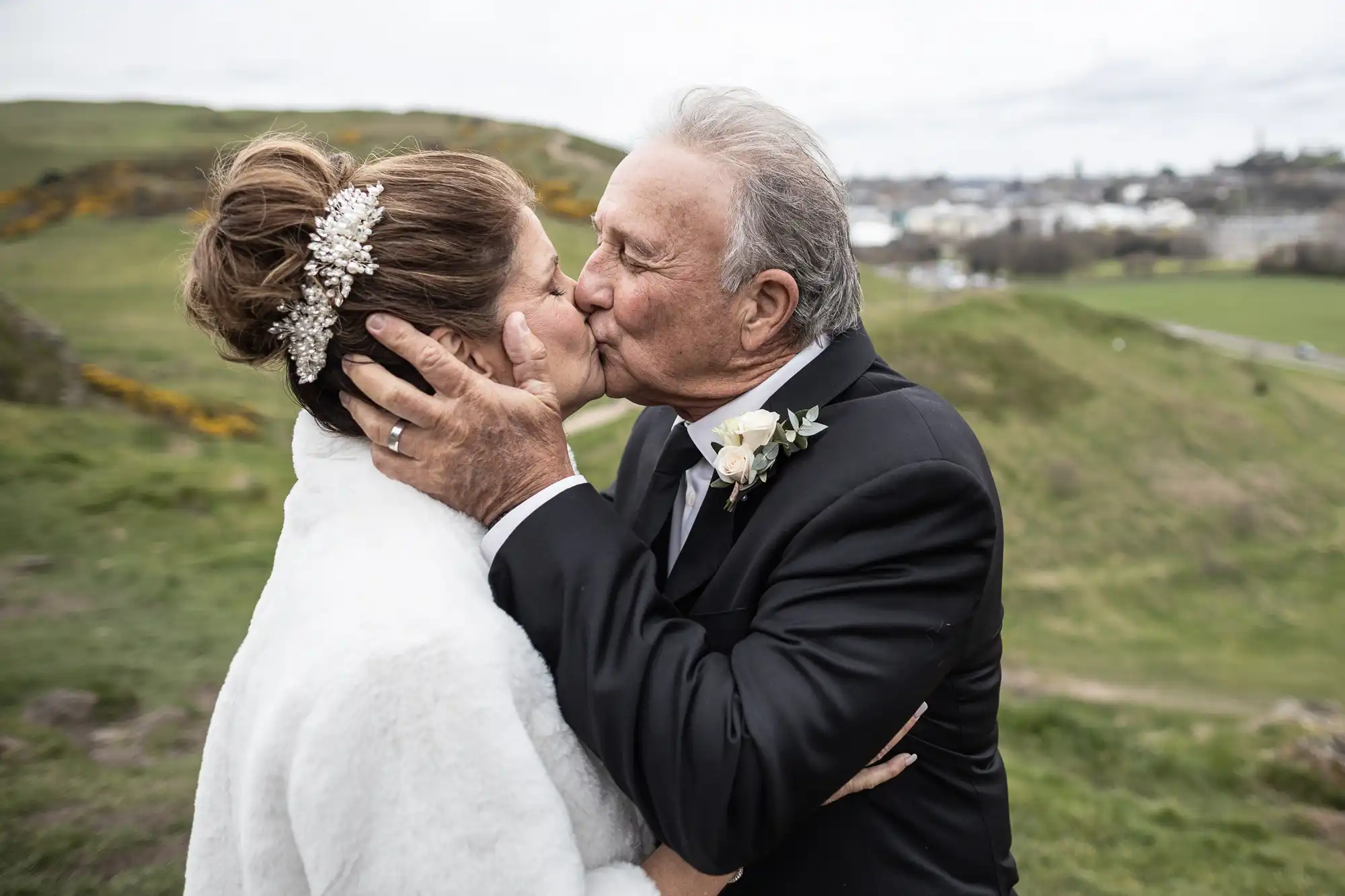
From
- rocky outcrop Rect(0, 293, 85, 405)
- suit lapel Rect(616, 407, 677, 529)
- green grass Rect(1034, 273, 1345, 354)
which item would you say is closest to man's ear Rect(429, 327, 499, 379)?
suit lapel Rect(616, 407, 677, 529)

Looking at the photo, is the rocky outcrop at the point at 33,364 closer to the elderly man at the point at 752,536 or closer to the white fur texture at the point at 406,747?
the elderly man at the point at 752,536

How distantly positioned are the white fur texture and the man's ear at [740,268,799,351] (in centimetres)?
109

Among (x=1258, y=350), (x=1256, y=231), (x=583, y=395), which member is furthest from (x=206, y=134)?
(x=1256, y=231)

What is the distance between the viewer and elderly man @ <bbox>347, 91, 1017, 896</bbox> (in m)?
2.31

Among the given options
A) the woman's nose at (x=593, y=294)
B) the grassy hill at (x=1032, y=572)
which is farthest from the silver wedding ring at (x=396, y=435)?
the grassy hill at (x=1032, y=572)

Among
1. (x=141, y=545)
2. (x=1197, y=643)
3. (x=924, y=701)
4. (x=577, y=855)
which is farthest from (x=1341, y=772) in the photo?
(x=141, y=545)

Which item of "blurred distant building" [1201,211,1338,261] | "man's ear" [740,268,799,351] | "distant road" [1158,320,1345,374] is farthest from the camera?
"blurred distant building" [1201,211,1338,261]

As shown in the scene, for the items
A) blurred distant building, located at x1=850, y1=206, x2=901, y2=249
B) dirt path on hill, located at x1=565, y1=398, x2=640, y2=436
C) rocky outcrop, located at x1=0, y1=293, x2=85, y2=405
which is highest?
rocky outcrop, located at x1=0, y1=293, x2=85, y2=405

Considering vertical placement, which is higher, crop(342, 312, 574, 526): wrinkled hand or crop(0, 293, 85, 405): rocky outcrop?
crop(342, 312, 574, 526): wrinkled hand

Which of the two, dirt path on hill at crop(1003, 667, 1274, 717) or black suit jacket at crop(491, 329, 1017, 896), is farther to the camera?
dirt path on hill at crop(1003, 667, 1274, 717)

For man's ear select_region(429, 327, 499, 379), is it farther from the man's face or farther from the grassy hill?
the grassy hill

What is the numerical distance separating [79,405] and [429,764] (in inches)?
549

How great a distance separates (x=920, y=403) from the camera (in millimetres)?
2771

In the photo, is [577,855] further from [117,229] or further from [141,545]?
[117,229]
